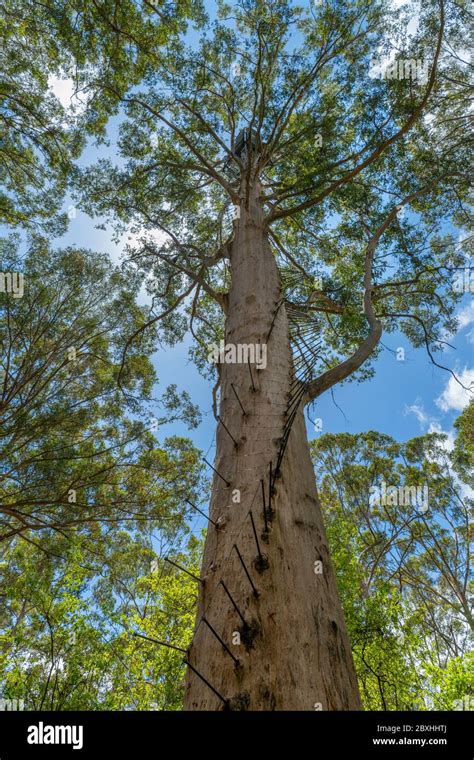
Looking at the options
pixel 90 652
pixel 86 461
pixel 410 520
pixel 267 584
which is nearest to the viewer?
pixel 267 584

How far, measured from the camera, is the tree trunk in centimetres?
109

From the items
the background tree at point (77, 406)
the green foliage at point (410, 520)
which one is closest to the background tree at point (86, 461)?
the background tree at point (77, 406)

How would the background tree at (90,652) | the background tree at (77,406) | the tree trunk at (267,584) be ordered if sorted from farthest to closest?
1. the background tree at (77,406)
2. the background tree at (90,652)
3. the tree trunk at (267,584)

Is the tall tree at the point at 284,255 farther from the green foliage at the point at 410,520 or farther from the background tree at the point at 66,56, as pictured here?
the green foliage at the point at 410,520

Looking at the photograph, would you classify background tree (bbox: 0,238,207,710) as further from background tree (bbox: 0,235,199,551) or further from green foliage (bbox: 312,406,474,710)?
green foliage (bbox: 312,406,474,710)

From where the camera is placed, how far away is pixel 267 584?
1335mm

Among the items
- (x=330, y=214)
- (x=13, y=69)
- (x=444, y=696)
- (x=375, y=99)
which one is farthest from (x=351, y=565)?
(x=13, y=69)

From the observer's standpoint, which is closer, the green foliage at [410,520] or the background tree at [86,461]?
the background tree at [86,461]

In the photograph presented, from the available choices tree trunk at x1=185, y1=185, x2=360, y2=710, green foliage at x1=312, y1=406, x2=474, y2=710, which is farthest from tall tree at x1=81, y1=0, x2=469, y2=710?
green foliage at x1=312, y1=406, x2=474, y2=710

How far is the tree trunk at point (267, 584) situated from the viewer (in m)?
1.09

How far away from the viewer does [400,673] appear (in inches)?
217

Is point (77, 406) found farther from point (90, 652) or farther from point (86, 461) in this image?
point (90, 652)

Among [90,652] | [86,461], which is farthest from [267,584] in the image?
[86,461]

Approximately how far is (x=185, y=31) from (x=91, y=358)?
249 inches
